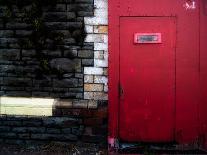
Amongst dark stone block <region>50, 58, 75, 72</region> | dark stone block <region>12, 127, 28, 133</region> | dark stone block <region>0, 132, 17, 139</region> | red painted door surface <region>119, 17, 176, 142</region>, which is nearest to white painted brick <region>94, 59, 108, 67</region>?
red painted door surface <region>119, 17, 176, 142</region>

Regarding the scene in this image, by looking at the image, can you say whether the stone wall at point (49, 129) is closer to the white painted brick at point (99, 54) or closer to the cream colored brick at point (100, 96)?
the cream colored brick at point (100, 96)

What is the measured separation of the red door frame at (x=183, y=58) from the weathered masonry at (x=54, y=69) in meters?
0.12

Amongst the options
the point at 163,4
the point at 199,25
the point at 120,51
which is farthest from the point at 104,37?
the point at 199,25

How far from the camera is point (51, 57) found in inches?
233

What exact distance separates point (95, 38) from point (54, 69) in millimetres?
749

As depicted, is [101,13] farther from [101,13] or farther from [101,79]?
[101,79]

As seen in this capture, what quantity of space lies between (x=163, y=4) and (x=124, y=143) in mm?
2085

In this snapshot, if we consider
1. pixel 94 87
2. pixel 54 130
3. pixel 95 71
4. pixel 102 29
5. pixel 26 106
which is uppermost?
pixel 102 29

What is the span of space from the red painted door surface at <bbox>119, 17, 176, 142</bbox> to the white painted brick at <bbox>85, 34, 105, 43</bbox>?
286 millimetres

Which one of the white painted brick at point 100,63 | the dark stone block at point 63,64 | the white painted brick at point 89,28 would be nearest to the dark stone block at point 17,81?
the dark stone block at point 63,64

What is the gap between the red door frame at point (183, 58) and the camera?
18.7ft

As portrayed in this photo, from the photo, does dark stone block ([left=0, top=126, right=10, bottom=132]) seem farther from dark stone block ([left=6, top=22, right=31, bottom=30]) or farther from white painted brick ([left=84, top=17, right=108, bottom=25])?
white painted brick ([left=84, top=17, right=108, bottom=25])

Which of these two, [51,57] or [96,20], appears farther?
[51,57]

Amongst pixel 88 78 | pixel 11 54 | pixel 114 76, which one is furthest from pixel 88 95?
pixel 11 54
